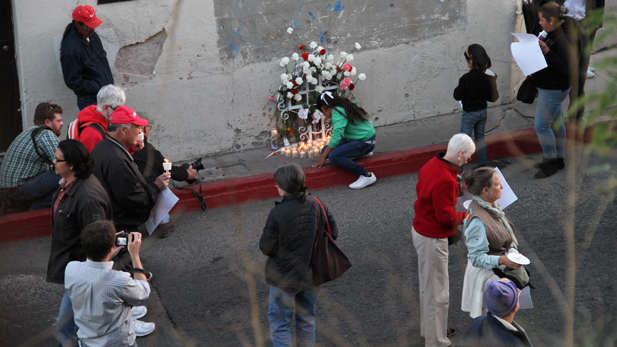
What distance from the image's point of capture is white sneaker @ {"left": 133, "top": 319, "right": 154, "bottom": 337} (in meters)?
4.98

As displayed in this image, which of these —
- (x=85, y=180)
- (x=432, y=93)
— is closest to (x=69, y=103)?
(x=85, y=180)

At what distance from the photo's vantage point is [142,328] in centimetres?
499

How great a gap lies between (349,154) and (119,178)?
3.28 m

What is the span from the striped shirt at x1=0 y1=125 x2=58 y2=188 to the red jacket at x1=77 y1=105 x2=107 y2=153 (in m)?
1.02

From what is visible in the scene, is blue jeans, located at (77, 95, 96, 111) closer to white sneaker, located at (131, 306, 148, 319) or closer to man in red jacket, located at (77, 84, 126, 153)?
man in red jacket, located at (77, 84, 126, 153)

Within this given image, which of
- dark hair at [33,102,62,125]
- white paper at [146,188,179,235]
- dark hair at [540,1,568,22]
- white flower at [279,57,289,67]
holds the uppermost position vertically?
dark hair at [540,1,568,22]

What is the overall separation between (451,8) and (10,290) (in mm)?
6438

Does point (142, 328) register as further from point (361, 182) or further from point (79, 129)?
point (361, 182)

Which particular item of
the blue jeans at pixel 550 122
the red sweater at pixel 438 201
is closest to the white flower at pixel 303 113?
the blue jeans at pixel 550 122

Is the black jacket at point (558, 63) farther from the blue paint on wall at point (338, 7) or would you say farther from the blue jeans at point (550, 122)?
the blue paint on wall at point (338, 7)

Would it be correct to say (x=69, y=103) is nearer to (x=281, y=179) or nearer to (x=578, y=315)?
(x=281, y=179)

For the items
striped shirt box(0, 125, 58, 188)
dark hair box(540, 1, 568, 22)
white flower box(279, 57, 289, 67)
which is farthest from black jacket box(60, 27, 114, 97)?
dark hair box(540, 1, 568, 22)

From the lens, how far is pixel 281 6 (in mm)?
8039

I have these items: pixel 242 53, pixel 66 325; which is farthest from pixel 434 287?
pixel 242 53
